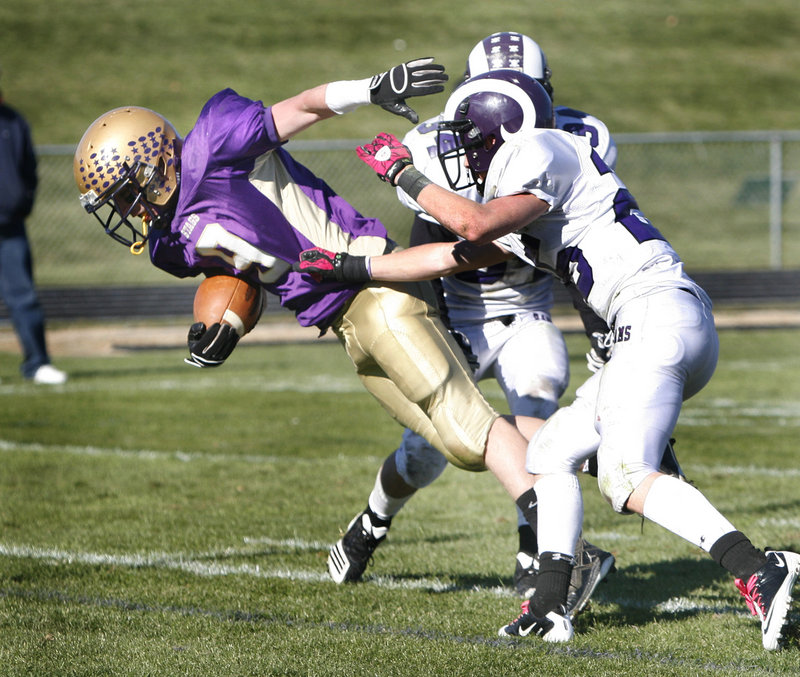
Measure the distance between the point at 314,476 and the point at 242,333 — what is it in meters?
2.24

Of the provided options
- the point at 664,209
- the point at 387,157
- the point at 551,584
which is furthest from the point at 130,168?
the point at 664,209

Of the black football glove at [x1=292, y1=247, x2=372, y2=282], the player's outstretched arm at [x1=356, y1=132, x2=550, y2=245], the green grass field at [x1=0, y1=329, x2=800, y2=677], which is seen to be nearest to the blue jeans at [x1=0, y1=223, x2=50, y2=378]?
the green grass field at [x1=0, y1=329, x2=800, y2=677]

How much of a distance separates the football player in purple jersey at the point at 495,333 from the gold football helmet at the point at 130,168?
2.53 ft

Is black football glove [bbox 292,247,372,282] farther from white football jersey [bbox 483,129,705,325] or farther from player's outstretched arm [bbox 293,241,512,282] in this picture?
white football jersey [bbox 483,129,705,325]

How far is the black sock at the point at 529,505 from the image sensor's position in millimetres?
3221

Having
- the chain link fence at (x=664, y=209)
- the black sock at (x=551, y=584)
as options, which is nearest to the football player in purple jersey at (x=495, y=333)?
the black sock at (x=551, y=584)

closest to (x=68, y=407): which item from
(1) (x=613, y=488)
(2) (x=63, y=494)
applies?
(2) (x=63, y=494)

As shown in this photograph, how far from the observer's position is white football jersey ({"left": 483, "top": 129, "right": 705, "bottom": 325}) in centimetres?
301

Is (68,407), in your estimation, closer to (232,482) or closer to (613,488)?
(232,482)

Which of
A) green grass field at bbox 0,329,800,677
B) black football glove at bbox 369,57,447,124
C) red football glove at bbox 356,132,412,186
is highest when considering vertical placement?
black football glove at bbox 369,57,447,124

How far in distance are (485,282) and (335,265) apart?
936 mm

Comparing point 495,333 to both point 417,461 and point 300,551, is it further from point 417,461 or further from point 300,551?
point 300,551

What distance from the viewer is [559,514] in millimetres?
3080

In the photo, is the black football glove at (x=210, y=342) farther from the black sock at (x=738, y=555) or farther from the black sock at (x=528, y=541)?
the black sock at (x=738, y=555)
